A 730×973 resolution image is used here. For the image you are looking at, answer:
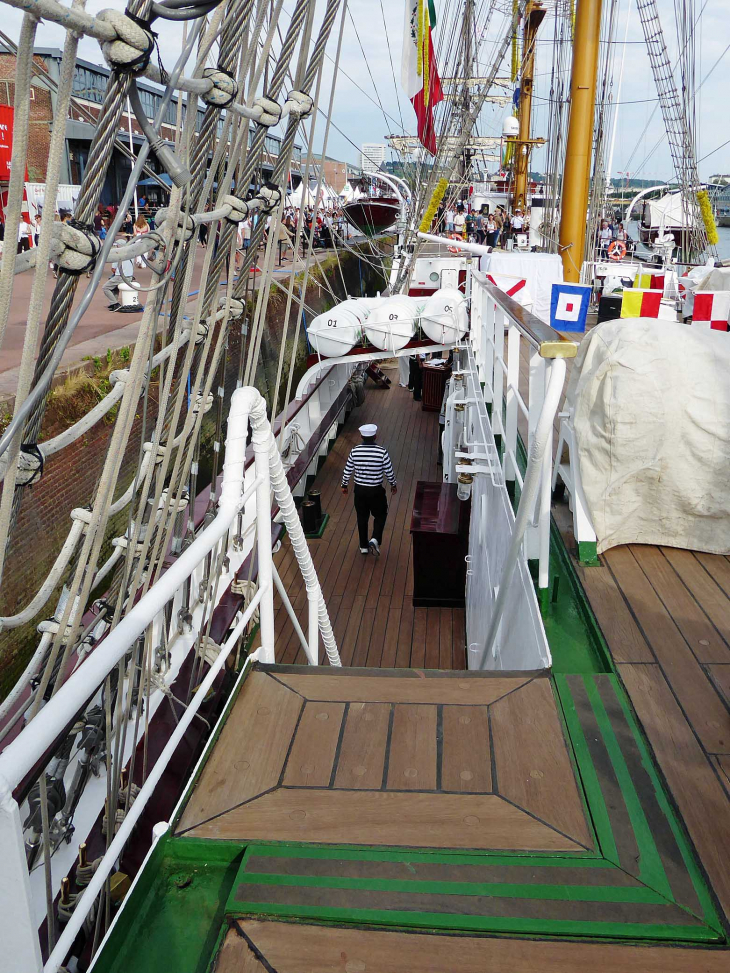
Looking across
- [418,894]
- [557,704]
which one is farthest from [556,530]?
[418,894]

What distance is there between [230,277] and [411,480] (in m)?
6.96

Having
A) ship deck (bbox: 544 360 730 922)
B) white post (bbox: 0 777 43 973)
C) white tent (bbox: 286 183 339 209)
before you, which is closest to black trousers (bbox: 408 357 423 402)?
white tent (bbox: 286 183 339 209)

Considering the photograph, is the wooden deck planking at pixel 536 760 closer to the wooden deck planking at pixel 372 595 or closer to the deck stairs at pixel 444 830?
the deck stairs at pixel 444 830

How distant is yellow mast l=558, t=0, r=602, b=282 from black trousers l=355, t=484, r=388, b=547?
14.9ft

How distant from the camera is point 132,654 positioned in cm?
188

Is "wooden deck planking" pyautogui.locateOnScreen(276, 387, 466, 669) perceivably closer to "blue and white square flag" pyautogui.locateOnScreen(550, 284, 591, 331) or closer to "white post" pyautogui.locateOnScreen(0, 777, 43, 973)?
"blue and white square flag" pyautogui.locateOnScreen(550, 284, 591, 331)

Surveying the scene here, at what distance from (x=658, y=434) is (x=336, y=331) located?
6116mm

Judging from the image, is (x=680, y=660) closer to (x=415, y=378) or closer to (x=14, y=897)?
(x=14, y=897)

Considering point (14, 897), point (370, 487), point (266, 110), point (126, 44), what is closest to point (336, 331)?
point (370, 487)

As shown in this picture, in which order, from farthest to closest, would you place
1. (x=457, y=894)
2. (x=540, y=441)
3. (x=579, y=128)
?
(x=579, y=128), (x=540, y=441), (x=457, y=894)

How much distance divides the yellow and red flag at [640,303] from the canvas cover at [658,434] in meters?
3.63

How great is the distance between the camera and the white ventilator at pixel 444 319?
8906mm

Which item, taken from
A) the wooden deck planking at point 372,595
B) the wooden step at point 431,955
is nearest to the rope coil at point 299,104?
the wooden step at point 431,955

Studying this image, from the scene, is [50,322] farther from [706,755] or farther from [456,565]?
[456,565]
